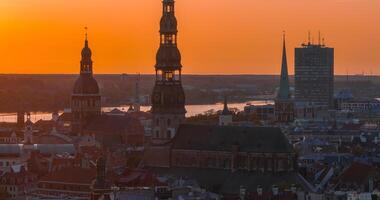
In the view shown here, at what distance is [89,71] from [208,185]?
39.7 metres

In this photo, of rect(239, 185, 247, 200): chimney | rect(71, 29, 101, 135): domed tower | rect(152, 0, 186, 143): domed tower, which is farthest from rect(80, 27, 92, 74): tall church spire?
rect(239, 185, 247, 200): chimney

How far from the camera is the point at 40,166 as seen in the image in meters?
88.9

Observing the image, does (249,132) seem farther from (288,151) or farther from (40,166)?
(40,166)

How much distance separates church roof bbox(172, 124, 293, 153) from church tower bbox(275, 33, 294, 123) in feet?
239

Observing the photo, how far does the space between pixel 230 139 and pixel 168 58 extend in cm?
744

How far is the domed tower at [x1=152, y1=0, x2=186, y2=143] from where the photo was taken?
80562mm

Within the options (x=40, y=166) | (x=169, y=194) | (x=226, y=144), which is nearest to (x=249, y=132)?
(x=226, y=144)

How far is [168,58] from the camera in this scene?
81188 mm

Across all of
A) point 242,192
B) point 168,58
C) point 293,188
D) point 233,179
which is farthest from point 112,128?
point 293,188

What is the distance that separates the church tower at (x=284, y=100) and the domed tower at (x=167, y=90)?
230ft

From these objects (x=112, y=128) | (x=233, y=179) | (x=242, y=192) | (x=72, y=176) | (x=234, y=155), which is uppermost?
(x=112, y=128)

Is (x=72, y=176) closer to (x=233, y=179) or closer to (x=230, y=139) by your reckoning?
(x=233, y=179)

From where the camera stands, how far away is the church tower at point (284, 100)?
506 ft

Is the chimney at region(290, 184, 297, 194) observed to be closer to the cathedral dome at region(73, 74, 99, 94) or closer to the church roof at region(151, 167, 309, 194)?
the church roof at region(151, 167, 309, 194)
